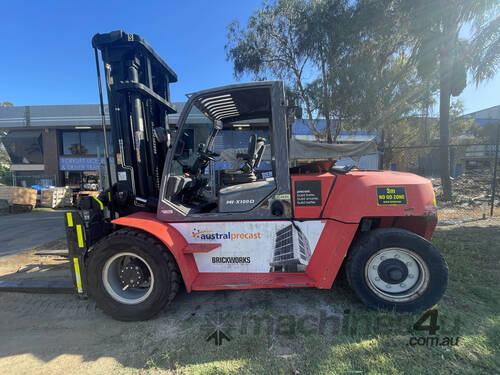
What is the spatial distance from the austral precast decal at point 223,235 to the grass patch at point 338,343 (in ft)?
2.96

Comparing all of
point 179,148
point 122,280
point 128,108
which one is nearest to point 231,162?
point 179,148

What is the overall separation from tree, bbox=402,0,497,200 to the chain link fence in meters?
0.91

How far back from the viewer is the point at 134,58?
3.24 meters

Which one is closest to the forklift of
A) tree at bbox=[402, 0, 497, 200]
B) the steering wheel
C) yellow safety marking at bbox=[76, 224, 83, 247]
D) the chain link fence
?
yellow safety marking at bbox=[76, 224, 83, 247]

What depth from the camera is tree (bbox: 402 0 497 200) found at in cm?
806

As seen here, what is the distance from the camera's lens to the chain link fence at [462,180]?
770 cm

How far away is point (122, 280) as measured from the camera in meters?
2.79

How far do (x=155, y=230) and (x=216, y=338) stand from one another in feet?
4.27

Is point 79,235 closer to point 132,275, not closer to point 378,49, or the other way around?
point 132,275

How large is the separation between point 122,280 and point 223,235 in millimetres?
1358

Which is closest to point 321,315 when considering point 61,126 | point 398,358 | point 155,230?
point 398,358

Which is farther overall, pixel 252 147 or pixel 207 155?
pixel 207 155

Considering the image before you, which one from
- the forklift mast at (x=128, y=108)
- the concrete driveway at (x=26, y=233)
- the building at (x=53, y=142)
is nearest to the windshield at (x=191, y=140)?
the forklift mast at (x=128, y=108)

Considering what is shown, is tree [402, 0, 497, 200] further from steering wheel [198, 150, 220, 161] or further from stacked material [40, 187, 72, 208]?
stacked material [40, 187, 72, 208]
